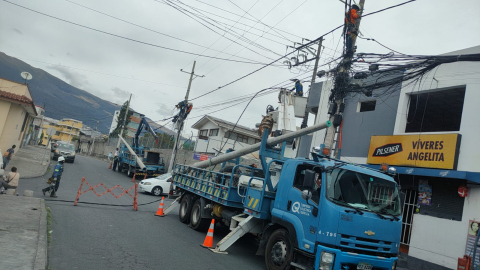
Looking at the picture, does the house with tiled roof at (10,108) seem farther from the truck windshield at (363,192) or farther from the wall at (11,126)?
the truck windshield at (363,192)

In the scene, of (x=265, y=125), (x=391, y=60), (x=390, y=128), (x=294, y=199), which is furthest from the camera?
(x=390, y=128)

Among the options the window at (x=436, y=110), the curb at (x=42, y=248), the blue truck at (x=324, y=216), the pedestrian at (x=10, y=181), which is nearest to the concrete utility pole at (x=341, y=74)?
the window at (x=436, y=110)

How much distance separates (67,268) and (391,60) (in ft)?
31.3


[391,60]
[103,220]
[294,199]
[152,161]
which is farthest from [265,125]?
[152,161]

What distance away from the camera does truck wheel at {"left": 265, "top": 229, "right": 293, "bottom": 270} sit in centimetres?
661

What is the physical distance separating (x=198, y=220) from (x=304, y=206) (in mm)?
4898

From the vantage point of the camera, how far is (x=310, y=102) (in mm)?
17078

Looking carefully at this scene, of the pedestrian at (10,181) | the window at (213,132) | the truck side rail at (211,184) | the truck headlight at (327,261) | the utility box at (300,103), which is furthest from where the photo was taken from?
the window at (213,132)

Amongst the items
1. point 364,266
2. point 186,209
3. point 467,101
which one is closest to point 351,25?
point 467,101

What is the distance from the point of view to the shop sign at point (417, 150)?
9.95 m

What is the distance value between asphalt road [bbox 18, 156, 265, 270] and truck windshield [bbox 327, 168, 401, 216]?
267cm

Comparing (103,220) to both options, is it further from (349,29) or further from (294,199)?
(349,29)

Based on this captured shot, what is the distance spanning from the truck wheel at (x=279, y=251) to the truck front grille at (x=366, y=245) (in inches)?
42.4

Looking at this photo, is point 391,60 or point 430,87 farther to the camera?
point 430,87
